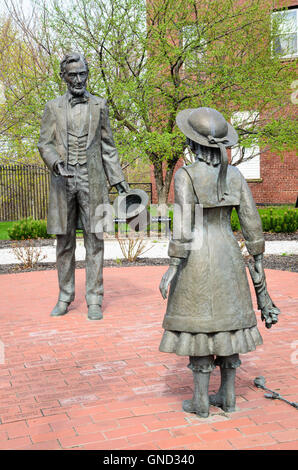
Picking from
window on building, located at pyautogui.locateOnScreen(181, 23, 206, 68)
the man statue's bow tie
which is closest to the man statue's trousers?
the man statue's bow tie

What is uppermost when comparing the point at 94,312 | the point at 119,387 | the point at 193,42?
the point at 193,42

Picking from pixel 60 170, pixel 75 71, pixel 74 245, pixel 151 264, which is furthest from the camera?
pixel 151 264

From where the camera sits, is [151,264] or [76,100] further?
[151,264]

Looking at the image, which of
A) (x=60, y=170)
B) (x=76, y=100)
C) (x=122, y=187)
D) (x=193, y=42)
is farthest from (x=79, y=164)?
(x=193, y=42)

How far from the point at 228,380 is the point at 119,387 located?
2.99 feet

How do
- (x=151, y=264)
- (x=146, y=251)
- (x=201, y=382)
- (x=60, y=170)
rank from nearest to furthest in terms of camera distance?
(x=201, y=382)
(x=60, y=170)
(x=151, y=264)
(x=146, y=251)

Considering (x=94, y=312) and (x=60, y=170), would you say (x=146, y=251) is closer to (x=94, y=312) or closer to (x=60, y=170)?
(x=94, y=312)

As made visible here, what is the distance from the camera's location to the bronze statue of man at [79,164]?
564 cm

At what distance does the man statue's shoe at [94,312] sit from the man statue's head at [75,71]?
7.55 feet

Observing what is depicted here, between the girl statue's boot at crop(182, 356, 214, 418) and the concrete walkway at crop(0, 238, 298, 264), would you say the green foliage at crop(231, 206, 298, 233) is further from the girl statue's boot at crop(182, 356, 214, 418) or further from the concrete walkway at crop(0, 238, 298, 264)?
the girl statue's boot at crop(182, 356, 214, 418)

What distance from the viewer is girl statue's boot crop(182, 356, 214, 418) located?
322cm

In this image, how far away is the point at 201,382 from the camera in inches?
128

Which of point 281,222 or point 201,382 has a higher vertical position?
point 281,222

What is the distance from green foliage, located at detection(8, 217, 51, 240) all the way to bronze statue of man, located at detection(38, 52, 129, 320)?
27.9 feet
